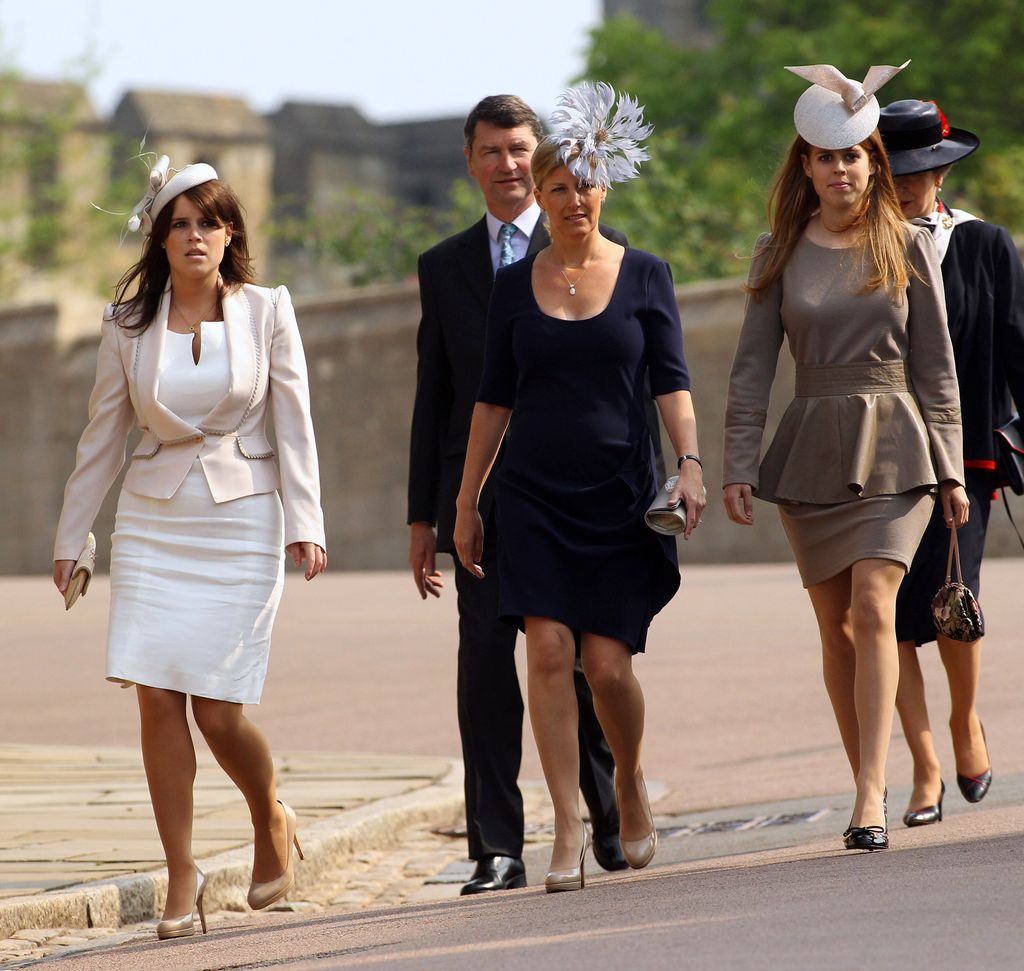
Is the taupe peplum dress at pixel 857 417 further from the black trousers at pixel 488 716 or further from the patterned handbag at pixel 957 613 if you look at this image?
the black trousers at pixel 488 716

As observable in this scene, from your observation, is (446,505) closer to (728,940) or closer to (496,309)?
(496,309)

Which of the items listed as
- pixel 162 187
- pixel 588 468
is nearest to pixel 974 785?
pixel 588 468

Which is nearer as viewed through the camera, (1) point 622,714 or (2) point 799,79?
(1) point 622,714

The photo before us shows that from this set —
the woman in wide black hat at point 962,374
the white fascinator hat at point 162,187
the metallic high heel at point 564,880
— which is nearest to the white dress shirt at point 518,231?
the white fascinator hat at point 162,187

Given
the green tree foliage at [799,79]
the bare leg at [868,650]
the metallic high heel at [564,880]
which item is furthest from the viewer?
the green tree foliage at [799,79]

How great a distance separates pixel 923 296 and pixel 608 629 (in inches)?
49.8

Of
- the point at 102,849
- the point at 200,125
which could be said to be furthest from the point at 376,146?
the point at 102,849

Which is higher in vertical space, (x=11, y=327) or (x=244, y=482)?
(x=11, y=327)

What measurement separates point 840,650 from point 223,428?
5.97 feet

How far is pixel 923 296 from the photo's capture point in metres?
5.77

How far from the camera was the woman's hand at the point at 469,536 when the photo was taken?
5789 mm

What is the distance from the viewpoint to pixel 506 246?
626 centimetres

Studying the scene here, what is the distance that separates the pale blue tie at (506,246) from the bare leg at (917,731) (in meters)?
1.65

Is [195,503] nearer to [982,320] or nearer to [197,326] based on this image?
[197,326]
